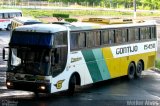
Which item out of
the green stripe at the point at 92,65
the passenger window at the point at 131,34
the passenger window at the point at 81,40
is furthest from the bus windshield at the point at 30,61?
the passenger window at the point at 131,34

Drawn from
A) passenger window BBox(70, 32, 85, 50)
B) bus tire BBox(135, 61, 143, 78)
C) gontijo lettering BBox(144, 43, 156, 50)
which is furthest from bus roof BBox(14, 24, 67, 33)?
gontijo lettering BBox(144, 43, 156, 50)

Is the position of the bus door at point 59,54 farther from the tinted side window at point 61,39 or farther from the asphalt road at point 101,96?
the asphalt road at point 101,96

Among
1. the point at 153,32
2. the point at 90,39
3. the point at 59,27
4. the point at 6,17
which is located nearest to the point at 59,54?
the point at 59,27

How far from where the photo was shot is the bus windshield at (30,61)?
17547mm

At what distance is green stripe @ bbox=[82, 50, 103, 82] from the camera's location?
20406mm

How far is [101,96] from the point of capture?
1916 cm

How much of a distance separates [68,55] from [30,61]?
5.75 feet

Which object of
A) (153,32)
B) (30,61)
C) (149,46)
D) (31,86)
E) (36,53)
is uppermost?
(153,32)

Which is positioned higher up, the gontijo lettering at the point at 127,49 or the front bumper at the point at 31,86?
the gontijo lettering at the point at 127,49

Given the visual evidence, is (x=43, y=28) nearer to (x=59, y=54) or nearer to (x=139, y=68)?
(x=59, y=54)

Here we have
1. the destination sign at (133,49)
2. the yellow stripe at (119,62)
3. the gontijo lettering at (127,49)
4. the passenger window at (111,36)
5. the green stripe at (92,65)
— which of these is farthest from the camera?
the gontijo lettering at (127,49)

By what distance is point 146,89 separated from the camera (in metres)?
21.5

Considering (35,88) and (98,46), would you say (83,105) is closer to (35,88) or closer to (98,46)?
(35,88)

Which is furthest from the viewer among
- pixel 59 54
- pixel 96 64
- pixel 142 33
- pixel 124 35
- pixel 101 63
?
pixel 142 33
